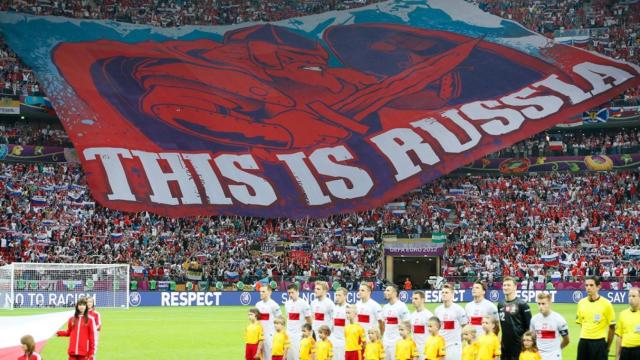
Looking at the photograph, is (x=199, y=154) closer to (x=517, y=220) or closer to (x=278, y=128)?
(x=278, y=128)

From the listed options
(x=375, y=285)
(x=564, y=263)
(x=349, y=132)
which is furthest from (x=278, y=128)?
(x=564, y=263)

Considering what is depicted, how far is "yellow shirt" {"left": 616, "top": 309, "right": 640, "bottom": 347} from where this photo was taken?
52.4 ft

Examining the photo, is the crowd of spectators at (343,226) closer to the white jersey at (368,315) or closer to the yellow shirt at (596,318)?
the white jersey at (368,315)

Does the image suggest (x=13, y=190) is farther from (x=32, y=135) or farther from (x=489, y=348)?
(x=489, y=348)

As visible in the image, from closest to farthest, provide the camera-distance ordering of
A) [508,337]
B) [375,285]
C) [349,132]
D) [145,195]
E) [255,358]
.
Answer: [508,337], [255,358], [375,285], [145,195], [349,132]

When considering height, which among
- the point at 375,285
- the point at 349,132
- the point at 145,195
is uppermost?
the point at 349,132

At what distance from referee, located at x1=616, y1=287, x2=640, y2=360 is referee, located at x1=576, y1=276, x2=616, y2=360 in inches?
12.1

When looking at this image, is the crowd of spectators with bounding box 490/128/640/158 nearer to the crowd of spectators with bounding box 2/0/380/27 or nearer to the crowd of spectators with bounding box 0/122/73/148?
the crowd of spectators with bounding box 2/0/380/27

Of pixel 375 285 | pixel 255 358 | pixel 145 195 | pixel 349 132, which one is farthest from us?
pixel 349 132

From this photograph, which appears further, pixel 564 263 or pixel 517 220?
pixel 517 220

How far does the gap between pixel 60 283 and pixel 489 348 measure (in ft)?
96.4

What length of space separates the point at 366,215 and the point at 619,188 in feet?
51.2

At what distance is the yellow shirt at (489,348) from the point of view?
16.1 m

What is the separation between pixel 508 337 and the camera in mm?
17344
